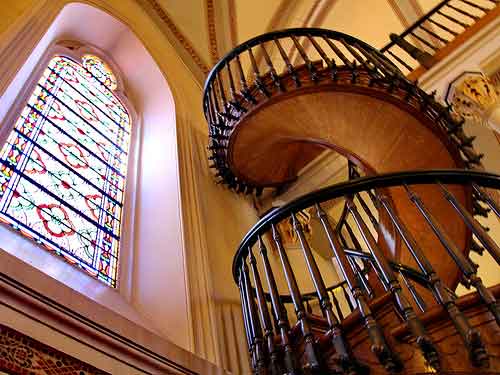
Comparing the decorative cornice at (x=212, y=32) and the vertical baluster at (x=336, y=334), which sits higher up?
the decorative cornice at (x=212, y=32)

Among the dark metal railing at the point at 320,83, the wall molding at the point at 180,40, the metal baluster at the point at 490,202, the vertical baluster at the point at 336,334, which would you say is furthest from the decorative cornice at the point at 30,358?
the wall molding at the point at 180,40

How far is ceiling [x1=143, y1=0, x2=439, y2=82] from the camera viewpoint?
770 cm

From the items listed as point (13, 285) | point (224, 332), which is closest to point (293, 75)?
point (224, 332)

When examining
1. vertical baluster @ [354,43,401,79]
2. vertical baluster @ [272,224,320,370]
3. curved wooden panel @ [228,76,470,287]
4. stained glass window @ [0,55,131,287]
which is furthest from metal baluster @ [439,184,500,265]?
stained glass window @ [0,55,131,287]

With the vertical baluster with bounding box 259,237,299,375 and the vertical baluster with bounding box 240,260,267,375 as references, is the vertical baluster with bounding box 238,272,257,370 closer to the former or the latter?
the vertical baluster with bounding box 240,260,267,375

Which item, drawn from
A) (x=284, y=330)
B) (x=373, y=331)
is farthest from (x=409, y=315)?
(x=284, y=330)

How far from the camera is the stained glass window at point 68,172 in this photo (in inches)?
125

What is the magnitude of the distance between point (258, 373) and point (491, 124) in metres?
3.85

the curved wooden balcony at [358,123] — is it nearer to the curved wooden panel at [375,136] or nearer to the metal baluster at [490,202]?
the curved wooden panel at [375,136]

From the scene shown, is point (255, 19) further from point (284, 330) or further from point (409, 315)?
point (409, 315)

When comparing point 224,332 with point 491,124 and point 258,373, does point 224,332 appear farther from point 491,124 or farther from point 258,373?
point 491,124

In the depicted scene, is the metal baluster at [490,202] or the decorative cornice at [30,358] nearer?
the decorative cornice at [30,358]

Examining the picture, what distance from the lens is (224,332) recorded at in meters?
3.19

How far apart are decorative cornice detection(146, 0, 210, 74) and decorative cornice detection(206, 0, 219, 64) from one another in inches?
13.1
